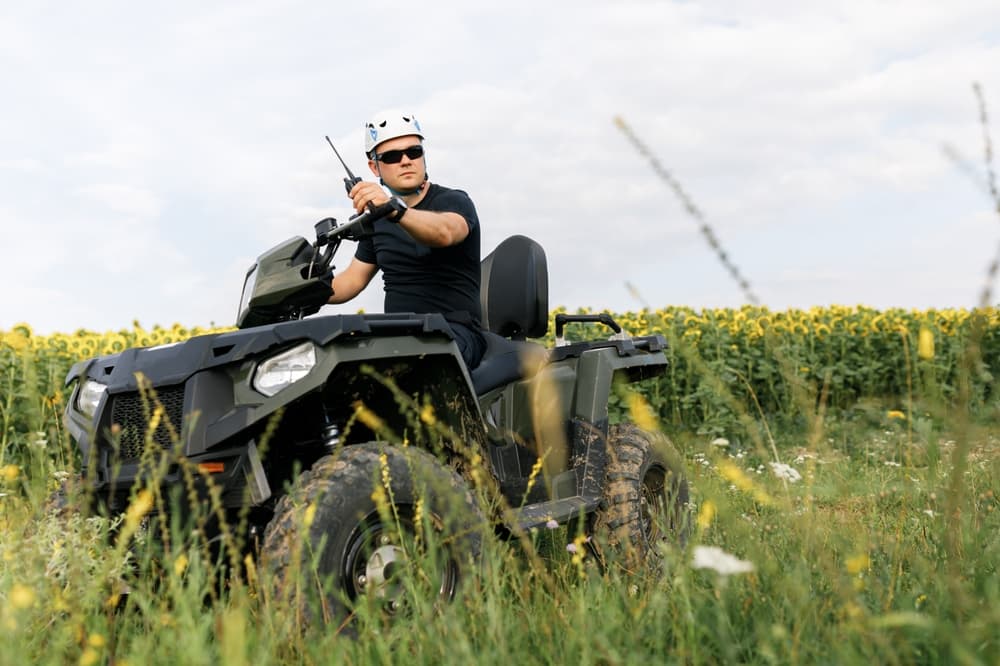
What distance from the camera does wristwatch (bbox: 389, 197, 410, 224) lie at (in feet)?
10.6

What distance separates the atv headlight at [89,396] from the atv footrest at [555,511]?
161cm

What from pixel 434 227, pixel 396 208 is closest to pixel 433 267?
pixel 434 227

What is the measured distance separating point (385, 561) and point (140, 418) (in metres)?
0.98

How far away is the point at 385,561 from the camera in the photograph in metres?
2.93

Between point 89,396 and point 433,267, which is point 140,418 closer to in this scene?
point 89,396

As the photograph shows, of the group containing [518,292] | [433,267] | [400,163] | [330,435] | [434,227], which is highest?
[400,163]

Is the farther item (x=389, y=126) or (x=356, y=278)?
(x=356, y=278)

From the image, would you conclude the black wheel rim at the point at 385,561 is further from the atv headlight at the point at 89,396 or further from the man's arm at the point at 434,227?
the atv headlight at the point at 89,396

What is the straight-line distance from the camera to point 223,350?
3016mm

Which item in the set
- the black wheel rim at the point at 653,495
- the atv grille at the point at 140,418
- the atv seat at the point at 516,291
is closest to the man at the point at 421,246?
the atv seat at the point at 516,291

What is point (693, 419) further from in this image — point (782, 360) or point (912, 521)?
point (782, 360)

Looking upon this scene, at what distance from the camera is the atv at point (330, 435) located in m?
2.80

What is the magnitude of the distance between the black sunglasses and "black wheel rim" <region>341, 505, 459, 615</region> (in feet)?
5.67

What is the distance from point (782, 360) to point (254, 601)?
1.86m
